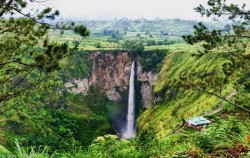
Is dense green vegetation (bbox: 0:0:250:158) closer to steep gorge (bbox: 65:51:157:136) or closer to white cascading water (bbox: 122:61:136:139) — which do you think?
steep gorge (bbox: 65:51:157:136)

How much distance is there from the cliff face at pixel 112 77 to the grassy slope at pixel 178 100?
8656mm

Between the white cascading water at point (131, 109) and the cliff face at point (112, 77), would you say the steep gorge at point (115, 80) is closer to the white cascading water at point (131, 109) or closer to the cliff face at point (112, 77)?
the cliff face at point (112, 77)

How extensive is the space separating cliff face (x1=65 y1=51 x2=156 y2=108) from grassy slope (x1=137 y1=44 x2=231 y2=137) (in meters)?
8.66

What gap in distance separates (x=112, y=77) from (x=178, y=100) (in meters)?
47.3

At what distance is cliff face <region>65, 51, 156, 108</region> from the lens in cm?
14375

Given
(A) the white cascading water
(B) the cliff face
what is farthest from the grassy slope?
(B) the cliff face

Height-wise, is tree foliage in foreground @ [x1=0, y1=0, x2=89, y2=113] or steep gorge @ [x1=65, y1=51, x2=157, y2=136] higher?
tree foliage in foreground @ [x1=0, y1=0, x2=89, y2=113]

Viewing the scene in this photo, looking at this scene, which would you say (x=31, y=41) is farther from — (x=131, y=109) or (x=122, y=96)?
(x=122, y=96)

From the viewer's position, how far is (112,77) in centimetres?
14875

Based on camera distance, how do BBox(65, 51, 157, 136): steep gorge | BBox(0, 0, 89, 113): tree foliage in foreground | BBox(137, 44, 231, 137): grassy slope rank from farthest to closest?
BBox(65, 51, 157, 136): steep gorge → BBox(137, 44, 231, 137): grassy slope → BBox(0, 0, 89, 113): tree foliage in foreground

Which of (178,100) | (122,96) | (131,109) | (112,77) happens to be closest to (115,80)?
(112,77)

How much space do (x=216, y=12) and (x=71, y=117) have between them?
103950 mm

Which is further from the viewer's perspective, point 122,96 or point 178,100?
point 122,96

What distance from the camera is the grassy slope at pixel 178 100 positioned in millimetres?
80875
